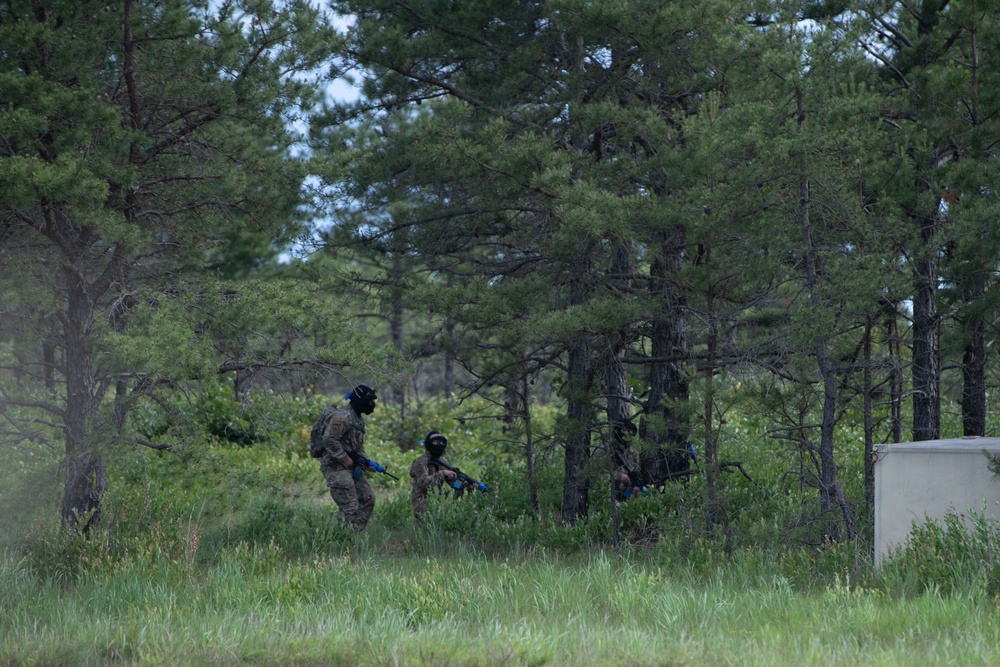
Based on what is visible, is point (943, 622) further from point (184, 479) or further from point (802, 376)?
point (184, 479)

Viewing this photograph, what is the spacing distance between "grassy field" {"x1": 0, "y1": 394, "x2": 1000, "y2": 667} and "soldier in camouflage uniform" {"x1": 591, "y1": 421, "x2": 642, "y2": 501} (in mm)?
721

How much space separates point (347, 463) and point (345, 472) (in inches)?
4.5

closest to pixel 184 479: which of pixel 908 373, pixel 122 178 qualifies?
pixel 122 178

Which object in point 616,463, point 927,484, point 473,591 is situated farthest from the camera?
point 616,463

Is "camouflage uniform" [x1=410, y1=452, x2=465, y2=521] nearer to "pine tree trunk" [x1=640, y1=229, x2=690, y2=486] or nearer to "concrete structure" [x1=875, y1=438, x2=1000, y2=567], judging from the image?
"pine tree trunk" [x1=640, y1=229, x2=690, y2=486]

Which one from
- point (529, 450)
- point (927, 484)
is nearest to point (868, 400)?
point (927, 484)

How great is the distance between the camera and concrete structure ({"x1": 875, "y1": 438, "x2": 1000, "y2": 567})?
26.2 ft

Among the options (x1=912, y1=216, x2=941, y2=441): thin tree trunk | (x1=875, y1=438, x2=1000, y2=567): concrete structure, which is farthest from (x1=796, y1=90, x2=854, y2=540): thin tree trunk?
(x1=912, y1=216, x2=941, y2=441): thin tree trunk

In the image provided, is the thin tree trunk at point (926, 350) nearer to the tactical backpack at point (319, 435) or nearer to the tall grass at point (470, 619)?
the tall grass at point (470, 619)

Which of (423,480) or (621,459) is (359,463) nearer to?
(423,480)

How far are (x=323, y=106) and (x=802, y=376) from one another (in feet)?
23.1

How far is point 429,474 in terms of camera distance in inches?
540

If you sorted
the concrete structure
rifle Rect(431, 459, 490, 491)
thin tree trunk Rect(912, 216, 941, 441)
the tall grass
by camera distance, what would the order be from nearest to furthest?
the tall grass → the concrete structure → thin tree trunk Rect(912, 216, 941, 441) → rifle Rect(431, 459, 490, 491)

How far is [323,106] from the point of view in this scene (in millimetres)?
12711
